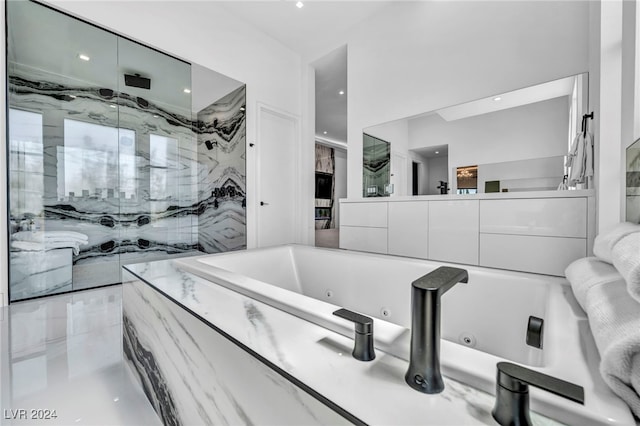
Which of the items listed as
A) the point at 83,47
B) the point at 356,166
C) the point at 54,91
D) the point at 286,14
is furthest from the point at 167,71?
the point at 356,166

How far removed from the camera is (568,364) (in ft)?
1.80

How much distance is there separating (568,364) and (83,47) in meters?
3.35

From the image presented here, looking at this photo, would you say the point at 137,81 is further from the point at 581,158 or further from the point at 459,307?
the point at 581,158

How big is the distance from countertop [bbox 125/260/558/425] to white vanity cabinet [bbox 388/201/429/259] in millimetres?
1724

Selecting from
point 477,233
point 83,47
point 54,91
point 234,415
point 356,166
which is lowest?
point 234,415

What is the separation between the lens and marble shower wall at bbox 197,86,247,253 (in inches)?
116

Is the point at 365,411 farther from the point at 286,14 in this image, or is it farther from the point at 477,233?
the point at 286,14

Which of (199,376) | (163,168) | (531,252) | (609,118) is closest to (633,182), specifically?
(609,118)

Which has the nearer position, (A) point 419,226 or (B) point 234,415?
(B) point 234,415

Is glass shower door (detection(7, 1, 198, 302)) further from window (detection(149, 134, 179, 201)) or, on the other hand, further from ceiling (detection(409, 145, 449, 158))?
ceiling (detection(409, 145, 449, 158))

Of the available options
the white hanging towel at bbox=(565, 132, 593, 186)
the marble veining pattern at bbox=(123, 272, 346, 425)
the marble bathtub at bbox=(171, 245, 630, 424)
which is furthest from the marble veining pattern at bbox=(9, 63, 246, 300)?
the white hanging towel at bbox=(565, 132, 593, 186)

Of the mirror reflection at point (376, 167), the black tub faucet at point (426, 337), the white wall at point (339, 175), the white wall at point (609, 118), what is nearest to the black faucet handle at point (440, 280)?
the black tub faucet at point (426, 337)

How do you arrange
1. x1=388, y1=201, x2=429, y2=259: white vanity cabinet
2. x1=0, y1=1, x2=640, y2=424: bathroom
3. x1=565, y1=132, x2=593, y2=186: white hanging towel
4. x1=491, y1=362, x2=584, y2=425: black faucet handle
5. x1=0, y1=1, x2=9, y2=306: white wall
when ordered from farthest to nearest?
x1=388, y1=201, x2=429, y2=259: white vanity cabinet < x1=0, y1=1, x2=9, y2=306: white wall < x1=565, y1=132, x2=593, y2=186: white hanging towel < x1=0, y1=1, x2=640, y2=424: bathroom < x1=491, y1=362, x2=584, y2=425: black faucet handle

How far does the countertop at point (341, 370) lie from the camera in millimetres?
423
